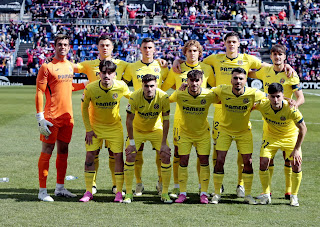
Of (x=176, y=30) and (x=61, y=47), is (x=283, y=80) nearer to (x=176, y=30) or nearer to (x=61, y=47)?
(x=61, y=47)

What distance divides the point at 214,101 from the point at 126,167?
1771mm

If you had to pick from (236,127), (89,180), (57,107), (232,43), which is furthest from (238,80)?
(57,107)

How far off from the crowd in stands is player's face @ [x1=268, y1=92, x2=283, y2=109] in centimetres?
3068

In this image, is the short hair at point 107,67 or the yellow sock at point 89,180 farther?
the yellow sock at point 89,180

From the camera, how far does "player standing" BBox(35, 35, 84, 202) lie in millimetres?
8508

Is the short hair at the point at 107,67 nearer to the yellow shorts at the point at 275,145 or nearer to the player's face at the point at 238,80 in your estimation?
the player's face at the point at 238,80

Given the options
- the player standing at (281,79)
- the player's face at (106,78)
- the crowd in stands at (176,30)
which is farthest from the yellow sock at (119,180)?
Result: the crowd in stands at (176,30)

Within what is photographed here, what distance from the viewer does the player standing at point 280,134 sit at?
805cm

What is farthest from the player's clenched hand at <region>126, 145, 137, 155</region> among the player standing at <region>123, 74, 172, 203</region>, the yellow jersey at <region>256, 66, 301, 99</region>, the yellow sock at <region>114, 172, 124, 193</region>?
the yellow jersey at <region>256, 66, 301, 99</region>

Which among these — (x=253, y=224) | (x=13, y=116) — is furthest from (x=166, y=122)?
(x=13, y=116)

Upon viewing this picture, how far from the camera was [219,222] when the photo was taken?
707cm

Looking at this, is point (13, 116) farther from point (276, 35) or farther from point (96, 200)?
point (276, 35)

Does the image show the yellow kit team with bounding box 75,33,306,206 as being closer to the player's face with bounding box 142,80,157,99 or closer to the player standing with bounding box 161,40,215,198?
the player's face with bounding box 142,80,157,99

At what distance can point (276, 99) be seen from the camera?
26.3 feet
